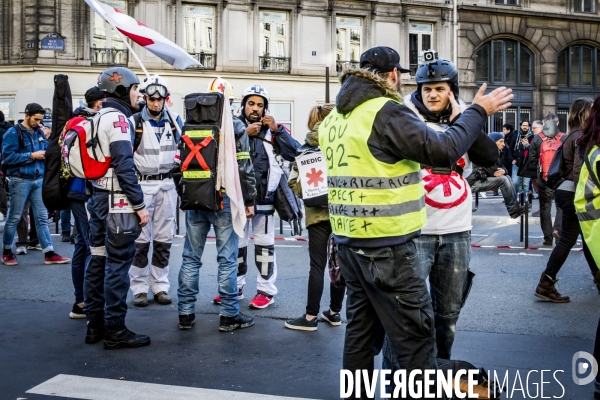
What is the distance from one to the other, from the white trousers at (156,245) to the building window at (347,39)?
77.1 feet

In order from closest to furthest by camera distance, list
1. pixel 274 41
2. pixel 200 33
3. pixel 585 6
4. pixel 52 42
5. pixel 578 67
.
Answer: pixel 52 42 < pixel 200 33 < pixel 274 41 < pixel 578 67 < pixel 585 6

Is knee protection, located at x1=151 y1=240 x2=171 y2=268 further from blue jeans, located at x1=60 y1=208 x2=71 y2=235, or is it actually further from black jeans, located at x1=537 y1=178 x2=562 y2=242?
black jeans, located at x1=537 y1=178 x2=562 y2=242

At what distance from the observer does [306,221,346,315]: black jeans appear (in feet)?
20.9

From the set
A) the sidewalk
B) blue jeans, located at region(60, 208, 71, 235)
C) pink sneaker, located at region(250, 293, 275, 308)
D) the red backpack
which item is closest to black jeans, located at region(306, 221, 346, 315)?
the sidewalk

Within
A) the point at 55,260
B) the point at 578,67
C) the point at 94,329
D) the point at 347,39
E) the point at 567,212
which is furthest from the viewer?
the point at 578,67

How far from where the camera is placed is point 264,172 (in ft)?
23.8

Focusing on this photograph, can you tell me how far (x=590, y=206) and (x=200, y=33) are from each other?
997 inches

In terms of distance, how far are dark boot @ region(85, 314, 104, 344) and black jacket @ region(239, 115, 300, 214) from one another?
1.98m

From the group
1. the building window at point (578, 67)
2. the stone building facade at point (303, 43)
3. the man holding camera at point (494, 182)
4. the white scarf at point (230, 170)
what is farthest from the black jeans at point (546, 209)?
the building window at point (578, 67)

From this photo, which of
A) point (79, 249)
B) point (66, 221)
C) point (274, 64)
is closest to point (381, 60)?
point (79, 249)

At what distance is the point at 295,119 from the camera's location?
97.8ft

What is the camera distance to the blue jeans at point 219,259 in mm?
6363

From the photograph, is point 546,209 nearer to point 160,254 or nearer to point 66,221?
point 160,254

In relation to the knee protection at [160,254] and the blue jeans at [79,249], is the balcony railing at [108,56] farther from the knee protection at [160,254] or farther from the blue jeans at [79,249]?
the blue jeans at [79,249]
